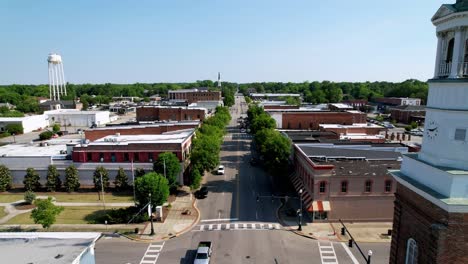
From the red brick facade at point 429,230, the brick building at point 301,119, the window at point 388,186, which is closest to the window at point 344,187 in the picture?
the window at point 388,186

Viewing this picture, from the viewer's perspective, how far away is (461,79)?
1182 centimetres

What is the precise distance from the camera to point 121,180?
48.1m


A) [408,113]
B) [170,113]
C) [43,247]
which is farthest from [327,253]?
[408,113]

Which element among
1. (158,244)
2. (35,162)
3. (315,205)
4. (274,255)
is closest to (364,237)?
(315,205)

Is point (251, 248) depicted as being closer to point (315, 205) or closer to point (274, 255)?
point (274, 255)

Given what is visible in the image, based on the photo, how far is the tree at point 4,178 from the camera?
4906 cm

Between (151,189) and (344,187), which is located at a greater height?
(344,187)

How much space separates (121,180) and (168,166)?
332 inches

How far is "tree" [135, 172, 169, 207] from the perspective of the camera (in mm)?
37125

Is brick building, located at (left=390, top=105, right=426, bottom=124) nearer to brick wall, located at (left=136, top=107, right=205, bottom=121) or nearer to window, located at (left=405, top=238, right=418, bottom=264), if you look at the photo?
brick wall, located at (left=136, top=107, right=205, bottom=121)

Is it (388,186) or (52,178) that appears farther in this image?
(52,178)

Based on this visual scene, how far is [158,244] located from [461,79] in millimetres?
30409

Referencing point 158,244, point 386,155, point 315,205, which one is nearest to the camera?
point 158,244

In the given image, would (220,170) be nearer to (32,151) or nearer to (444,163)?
(32,151)
